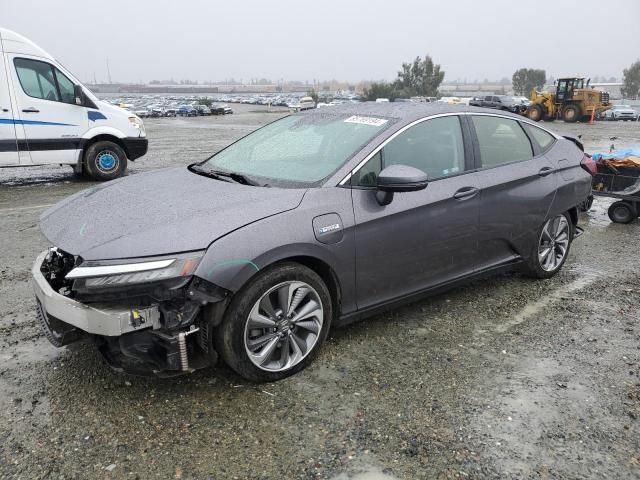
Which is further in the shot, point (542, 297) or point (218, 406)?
point (542, 297)

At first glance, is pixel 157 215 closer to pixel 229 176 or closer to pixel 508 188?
pixel 229 176

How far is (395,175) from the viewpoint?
3193mm

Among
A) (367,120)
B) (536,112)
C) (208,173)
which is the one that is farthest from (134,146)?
(536,112)

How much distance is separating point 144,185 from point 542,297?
3283 millimetres

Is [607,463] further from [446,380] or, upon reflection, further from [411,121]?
[411,121]

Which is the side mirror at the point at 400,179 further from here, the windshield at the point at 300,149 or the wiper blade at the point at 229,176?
the wiper blade at the point at 229,176

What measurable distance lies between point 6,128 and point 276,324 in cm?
789

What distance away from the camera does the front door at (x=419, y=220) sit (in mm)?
3332

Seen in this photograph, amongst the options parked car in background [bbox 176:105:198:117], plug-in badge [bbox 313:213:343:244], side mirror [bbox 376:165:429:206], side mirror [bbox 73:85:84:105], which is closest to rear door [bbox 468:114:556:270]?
side mirror [bbox 376:165:429:206]

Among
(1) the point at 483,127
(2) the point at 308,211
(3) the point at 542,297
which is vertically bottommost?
(3) the point at 542,297

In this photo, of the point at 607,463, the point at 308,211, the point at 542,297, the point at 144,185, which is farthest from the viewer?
the point at 542,297

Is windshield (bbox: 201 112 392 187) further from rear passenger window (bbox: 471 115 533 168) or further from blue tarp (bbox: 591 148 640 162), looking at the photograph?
blue tarp (bbox: 591 148 640 162)

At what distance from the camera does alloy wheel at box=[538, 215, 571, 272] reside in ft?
15.3

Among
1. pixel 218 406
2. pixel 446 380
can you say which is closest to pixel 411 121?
pixel 446 380
